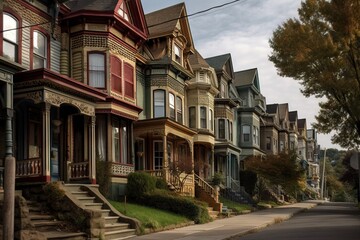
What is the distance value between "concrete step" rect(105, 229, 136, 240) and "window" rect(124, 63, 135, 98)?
30.4 feet

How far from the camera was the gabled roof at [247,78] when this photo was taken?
5450 cm

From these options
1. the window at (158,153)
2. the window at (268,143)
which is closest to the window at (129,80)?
the window at (158,153)

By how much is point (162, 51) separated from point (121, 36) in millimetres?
6471

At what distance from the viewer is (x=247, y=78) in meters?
55.5

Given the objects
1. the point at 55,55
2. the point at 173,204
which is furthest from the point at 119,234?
the point at 55,55

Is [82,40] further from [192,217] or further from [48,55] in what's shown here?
[192,217]

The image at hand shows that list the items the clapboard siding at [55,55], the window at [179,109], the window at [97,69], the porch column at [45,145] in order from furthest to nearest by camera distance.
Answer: the window at [179,109] < the window at [97,69] < the clapboard siding at [55,55] < the porch column at [45,145]

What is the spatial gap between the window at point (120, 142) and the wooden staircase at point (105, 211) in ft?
17.3

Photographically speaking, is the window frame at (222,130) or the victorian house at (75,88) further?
the window frame at (222,130)

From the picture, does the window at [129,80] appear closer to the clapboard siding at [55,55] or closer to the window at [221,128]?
the clapboard siding at [55,55]

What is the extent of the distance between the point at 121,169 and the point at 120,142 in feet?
5.69

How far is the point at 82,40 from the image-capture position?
79.1 feet

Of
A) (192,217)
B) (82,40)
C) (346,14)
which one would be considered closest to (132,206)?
(192,217)

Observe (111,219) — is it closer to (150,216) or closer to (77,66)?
(150,216)
